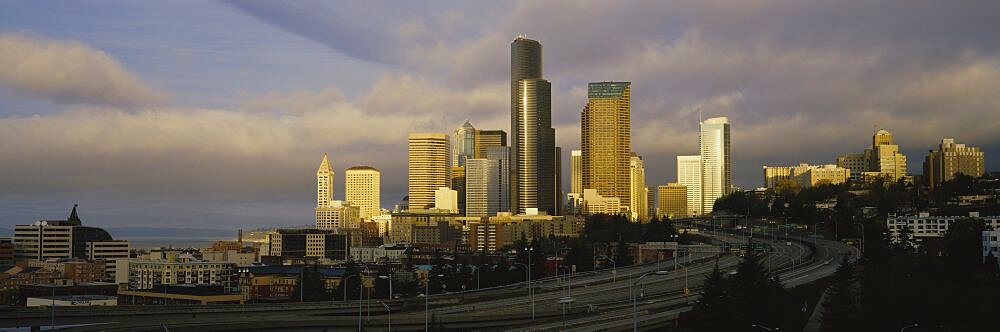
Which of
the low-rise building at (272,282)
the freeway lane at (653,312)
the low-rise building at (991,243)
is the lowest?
the low-rise building at (272,282)

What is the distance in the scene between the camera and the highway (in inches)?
2926

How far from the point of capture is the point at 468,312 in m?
86.2

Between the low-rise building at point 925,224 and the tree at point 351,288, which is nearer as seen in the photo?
the tree at point 351,288

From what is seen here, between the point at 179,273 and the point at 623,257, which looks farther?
the point at 179,273

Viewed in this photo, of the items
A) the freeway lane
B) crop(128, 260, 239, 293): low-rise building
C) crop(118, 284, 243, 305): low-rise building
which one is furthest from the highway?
crop(128, 260, 239, 293): low-rise building

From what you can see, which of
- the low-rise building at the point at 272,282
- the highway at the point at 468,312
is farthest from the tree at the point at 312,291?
the highway at the point at 468,312

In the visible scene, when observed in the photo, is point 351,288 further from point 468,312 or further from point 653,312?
point 653,312

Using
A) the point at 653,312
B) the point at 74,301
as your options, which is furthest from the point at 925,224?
the point at 74,301

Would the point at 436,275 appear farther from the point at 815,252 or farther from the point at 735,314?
the point at 735,314

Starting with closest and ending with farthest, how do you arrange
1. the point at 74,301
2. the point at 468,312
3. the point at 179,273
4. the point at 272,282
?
the point at 468,312 < the point at 74,301 < the point at 272,282 < the point at 179,273

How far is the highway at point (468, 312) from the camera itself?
7431 centimetres

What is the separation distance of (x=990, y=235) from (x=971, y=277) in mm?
18185

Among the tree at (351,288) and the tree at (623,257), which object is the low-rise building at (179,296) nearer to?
the tree at (351,288)

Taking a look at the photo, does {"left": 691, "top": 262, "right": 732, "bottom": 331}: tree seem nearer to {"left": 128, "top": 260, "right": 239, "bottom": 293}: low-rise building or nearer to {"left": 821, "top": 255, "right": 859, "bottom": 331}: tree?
{"left": 821, "top": 255, "right": 859, "bottom": 331}: tree
